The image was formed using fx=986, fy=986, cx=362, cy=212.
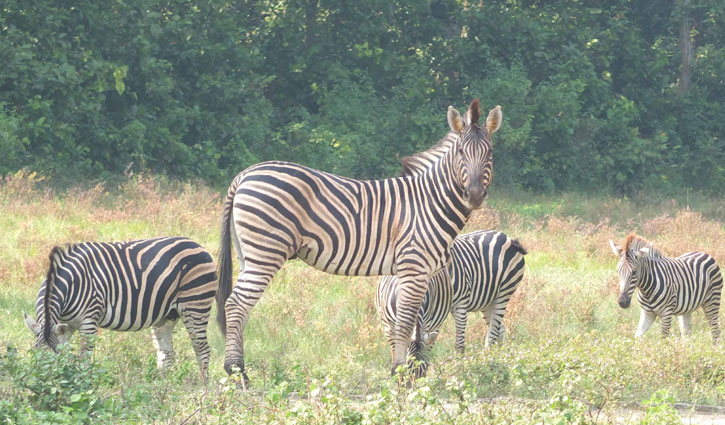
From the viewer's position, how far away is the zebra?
904 cm

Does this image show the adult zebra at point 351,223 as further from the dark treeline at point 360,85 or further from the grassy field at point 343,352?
the dark treeline at point 360,85

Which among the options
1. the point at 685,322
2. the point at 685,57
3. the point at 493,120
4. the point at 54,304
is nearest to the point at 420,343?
the point at 493,120

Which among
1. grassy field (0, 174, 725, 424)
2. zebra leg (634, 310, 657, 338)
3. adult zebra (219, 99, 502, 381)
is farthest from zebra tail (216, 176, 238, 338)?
zebra leg (634, 310, 657, 338)

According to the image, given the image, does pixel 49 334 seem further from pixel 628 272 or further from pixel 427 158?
pixel 628 272

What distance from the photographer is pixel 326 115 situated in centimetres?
2472

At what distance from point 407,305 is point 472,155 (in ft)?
4.51

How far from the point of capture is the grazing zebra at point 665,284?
36.0ft

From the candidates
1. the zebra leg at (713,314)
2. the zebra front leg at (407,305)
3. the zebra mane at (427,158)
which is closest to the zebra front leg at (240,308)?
the zebra front leg at (407,305)

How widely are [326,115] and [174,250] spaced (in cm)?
1635

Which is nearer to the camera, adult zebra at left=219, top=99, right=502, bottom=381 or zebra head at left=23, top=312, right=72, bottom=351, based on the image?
zebra head at left=23, top=312, right=72, bottom=351

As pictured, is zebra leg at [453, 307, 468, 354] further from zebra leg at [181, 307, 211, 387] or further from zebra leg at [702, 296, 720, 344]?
zebra leg at [702, 296, 720, 344]

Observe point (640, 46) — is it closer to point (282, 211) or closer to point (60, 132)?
point (60, 132)

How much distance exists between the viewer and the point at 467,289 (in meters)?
9.87

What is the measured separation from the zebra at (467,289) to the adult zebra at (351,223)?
673mm
